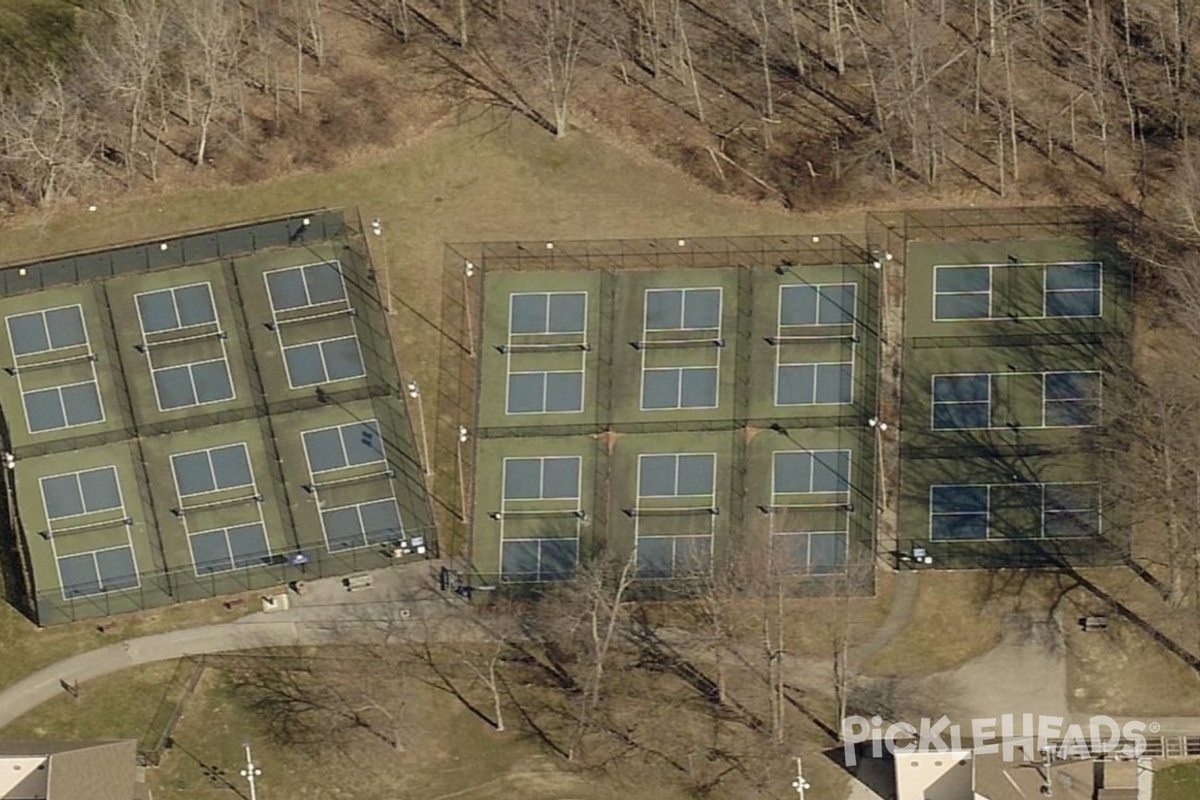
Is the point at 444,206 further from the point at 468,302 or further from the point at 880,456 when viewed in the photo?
the point at 880,456

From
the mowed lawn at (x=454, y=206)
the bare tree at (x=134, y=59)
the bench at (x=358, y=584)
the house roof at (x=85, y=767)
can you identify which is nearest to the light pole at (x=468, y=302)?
the mowed lawn at (x=454, y=206)

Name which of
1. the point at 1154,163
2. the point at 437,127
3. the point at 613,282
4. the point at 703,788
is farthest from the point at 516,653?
the point at 1154,163

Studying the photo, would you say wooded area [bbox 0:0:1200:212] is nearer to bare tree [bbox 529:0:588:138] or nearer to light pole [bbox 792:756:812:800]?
bare tree [bbox 529:0:588:138]

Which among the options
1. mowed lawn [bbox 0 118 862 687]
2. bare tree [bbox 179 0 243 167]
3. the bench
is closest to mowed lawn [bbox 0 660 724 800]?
the bench

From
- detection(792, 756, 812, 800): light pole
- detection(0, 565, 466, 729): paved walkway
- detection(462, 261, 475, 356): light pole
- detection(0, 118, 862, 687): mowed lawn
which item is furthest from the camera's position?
detection(0, 118, 862, 687): mowed lawn

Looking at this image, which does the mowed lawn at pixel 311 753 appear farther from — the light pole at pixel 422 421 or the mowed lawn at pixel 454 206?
the mowed lawn at pixel 454 206
